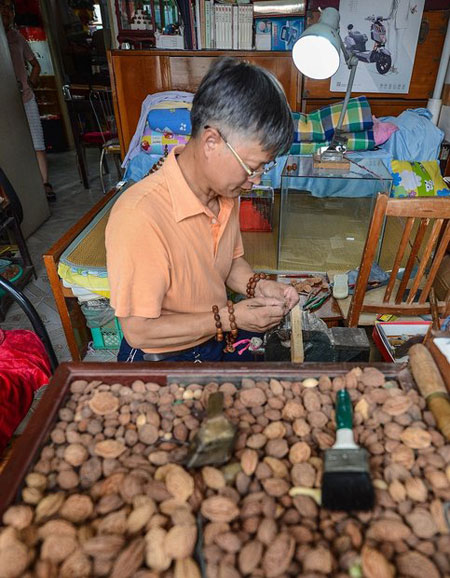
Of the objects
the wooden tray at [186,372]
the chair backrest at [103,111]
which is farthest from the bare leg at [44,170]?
the wooden tray at [186,372]

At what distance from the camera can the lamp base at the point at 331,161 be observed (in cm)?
239

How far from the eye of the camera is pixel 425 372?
68 centimetres

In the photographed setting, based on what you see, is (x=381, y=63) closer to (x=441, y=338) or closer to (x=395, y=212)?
(x=395, y=212)

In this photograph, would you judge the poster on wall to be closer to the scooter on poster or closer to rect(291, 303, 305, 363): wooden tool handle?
the scooter on poster

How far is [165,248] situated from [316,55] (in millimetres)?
1510

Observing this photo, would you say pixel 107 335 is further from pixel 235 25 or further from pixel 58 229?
pixel 235 25

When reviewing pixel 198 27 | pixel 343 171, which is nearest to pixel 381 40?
pixel 198 27

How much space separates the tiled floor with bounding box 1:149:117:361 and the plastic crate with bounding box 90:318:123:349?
0.19 ft

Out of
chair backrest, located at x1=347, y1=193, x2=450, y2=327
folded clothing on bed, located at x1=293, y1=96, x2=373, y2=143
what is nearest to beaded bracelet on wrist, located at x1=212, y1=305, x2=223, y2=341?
chair backrest, located at x1=347, y1=193, x2=450, y2=327

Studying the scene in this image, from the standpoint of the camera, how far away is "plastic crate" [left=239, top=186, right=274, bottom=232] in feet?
9.12

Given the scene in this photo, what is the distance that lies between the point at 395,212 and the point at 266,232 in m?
1.41

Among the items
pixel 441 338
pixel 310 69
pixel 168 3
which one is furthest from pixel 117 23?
pixel 441 338

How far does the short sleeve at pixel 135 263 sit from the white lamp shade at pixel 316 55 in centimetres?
150

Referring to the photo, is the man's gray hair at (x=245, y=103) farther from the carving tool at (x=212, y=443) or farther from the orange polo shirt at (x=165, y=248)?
the carving tool at (x=212, y=443)
